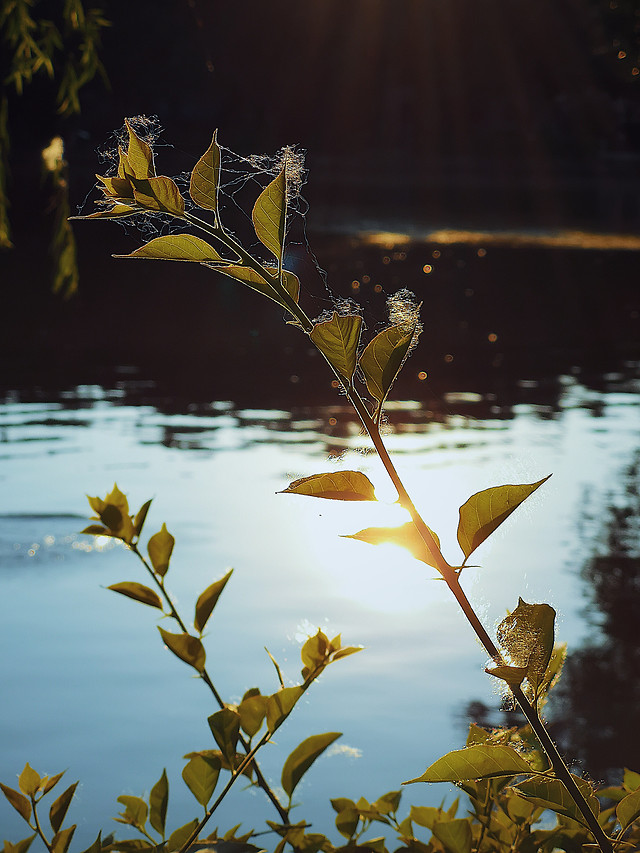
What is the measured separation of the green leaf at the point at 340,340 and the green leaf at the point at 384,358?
2cm

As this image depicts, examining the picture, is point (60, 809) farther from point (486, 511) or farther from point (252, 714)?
point (486, 511)

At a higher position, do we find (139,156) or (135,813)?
(139,156)

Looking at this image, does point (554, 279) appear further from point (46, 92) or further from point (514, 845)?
point (514, 845)

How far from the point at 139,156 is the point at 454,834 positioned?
876mm

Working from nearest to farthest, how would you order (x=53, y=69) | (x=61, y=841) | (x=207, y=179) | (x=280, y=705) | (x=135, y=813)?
(x=207, y=179)
(x=280, y=705)
(x=61, y=841)
(x=135, y=813)
(x=53, y=69)

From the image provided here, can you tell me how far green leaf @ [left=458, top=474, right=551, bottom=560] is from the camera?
2.94 ft

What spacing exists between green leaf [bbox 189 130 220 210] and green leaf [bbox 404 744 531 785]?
1.63 feet

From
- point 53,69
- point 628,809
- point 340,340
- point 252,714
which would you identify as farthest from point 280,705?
point 53,69

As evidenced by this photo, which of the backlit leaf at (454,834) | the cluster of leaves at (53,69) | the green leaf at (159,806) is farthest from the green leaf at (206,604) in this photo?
the cluster of leaves at (53,69)

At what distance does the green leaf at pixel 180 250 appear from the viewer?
88cm

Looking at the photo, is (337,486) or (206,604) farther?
(206,604)

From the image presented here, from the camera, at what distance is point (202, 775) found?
126 cm

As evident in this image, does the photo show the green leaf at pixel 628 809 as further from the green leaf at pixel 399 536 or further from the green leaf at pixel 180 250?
the green leaf at pixel 180 250

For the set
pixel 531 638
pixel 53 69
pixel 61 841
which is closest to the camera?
pixel 531 638
